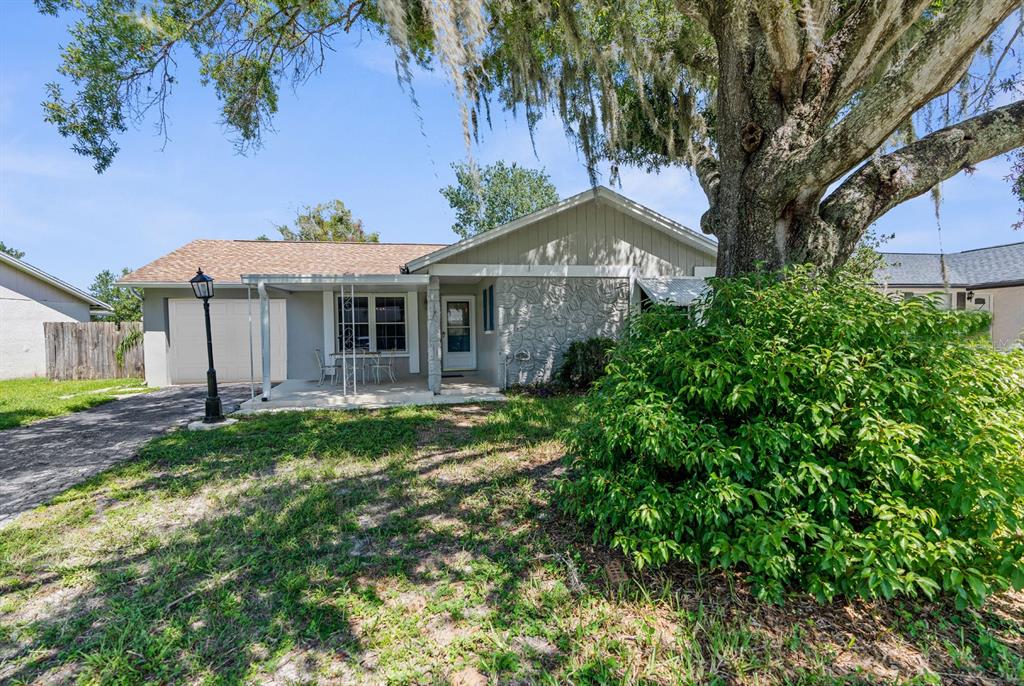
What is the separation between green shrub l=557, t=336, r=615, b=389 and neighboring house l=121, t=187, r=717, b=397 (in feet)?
1.48

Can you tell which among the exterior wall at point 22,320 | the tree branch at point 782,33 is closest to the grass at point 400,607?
the tree branch at point 782,33

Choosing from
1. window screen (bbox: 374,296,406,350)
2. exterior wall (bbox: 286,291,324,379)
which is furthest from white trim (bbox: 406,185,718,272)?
exterior wall (bbox: 286,291,324,379)

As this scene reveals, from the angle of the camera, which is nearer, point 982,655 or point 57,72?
point 982,655

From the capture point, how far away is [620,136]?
6770 millimetres

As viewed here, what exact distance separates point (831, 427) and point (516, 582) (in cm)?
226

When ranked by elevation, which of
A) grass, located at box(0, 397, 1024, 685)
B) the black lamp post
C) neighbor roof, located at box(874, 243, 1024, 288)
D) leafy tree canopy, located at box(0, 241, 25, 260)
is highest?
leafy tree canopy, located at box(0, 241, 25, 260)

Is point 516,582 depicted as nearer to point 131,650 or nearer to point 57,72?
point 131,650

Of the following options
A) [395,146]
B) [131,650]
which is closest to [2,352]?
[395,146]

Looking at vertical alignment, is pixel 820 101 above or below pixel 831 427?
above

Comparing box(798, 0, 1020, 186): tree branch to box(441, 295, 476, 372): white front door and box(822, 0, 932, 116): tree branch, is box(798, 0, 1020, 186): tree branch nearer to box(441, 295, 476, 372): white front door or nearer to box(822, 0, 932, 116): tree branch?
box(822, 0, 932, 116): tree branch

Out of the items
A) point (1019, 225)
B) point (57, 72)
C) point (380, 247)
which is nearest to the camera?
point (57, 72)

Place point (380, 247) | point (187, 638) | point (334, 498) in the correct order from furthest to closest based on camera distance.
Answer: point (380, 247), point (334, 498), point (187, 638)

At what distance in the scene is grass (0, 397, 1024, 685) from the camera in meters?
2.35

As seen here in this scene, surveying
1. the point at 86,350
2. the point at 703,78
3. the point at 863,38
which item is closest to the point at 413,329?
the point at 703,78
